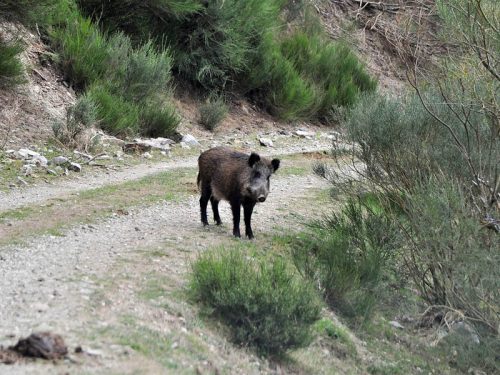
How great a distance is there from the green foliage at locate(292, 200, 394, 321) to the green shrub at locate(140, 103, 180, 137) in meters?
8.06

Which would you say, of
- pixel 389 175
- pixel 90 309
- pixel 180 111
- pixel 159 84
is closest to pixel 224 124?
pixel 180 111

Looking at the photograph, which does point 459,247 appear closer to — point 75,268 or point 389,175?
point 389,175

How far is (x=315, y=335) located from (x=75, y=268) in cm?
245

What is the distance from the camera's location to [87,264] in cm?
882

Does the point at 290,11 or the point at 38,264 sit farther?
the point at 290,11

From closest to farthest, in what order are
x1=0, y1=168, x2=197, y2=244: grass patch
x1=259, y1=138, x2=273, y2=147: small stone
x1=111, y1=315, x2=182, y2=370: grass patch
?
1. x1=111, y1=315, x2=182, y2=370: grass patch
2. x1=0, y1=168, x2=197, y2=244: grass patch
3. x1=259, y1=138, x2=273, y2=147: small stone

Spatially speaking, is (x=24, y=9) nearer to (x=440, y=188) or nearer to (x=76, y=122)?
(x=76, y=122)

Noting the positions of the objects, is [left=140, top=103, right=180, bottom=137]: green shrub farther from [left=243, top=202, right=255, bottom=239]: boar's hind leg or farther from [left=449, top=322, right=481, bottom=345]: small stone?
[left=449, top=322, right=481, bottom=345]: small stone

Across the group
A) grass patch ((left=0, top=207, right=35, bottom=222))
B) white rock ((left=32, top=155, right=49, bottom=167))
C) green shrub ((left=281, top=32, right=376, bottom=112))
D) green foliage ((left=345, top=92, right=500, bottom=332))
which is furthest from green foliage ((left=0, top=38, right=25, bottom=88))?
green shrub ((left=281, top=32, right=376, bottom=112))

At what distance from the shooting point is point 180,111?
75.0ft

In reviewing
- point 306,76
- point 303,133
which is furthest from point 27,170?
point 306,76

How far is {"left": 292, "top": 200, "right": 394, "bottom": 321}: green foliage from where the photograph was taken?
9992 mm

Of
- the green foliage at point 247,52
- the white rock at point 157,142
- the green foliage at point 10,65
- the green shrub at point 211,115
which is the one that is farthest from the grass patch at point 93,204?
the green foliage at point 247,52

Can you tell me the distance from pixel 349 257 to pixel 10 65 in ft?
32.8
